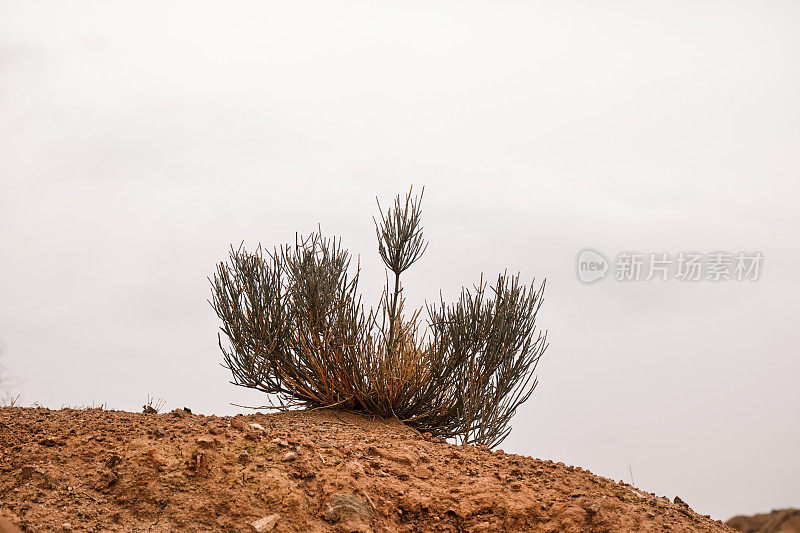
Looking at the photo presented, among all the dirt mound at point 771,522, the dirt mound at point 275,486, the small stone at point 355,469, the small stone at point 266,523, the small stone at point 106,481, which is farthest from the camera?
the small stone at point 355,469

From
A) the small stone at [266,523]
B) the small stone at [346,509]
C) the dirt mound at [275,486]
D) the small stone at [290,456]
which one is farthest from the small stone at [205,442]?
the small stone at [346,509]

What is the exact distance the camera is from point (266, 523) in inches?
194

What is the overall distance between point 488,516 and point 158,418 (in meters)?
3.22

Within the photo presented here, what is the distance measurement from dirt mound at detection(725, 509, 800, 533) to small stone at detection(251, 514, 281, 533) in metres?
3.26

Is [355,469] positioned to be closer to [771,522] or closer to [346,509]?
[346,509]

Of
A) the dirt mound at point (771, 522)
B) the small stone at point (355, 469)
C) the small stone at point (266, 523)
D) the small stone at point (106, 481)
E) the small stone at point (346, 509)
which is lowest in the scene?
the small stone at point (266, 523)

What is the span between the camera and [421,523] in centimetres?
536

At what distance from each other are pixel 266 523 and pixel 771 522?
3.39 metres

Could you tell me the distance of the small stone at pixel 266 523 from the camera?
4.90 meters

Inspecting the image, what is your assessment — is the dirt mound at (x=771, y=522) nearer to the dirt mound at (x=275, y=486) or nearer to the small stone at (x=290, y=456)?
the dirt mound at (x=275, y=486)

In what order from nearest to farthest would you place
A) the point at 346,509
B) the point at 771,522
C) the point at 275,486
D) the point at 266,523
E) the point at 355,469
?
the point at 771,522 < the point at 266,523 < the point at 346,509 < the point at 275,486 < the point at 355,469

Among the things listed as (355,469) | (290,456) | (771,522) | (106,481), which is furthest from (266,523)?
(771,522)

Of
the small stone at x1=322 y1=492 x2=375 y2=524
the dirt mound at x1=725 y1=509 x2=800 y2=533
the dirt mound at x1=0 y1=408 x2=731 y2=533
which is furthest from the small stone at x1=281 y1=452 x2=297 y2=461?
the dirt mound at x1=725 y1=509 x2=800 y2=533

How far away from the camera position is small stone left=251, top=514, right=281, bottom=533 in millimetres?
4898
